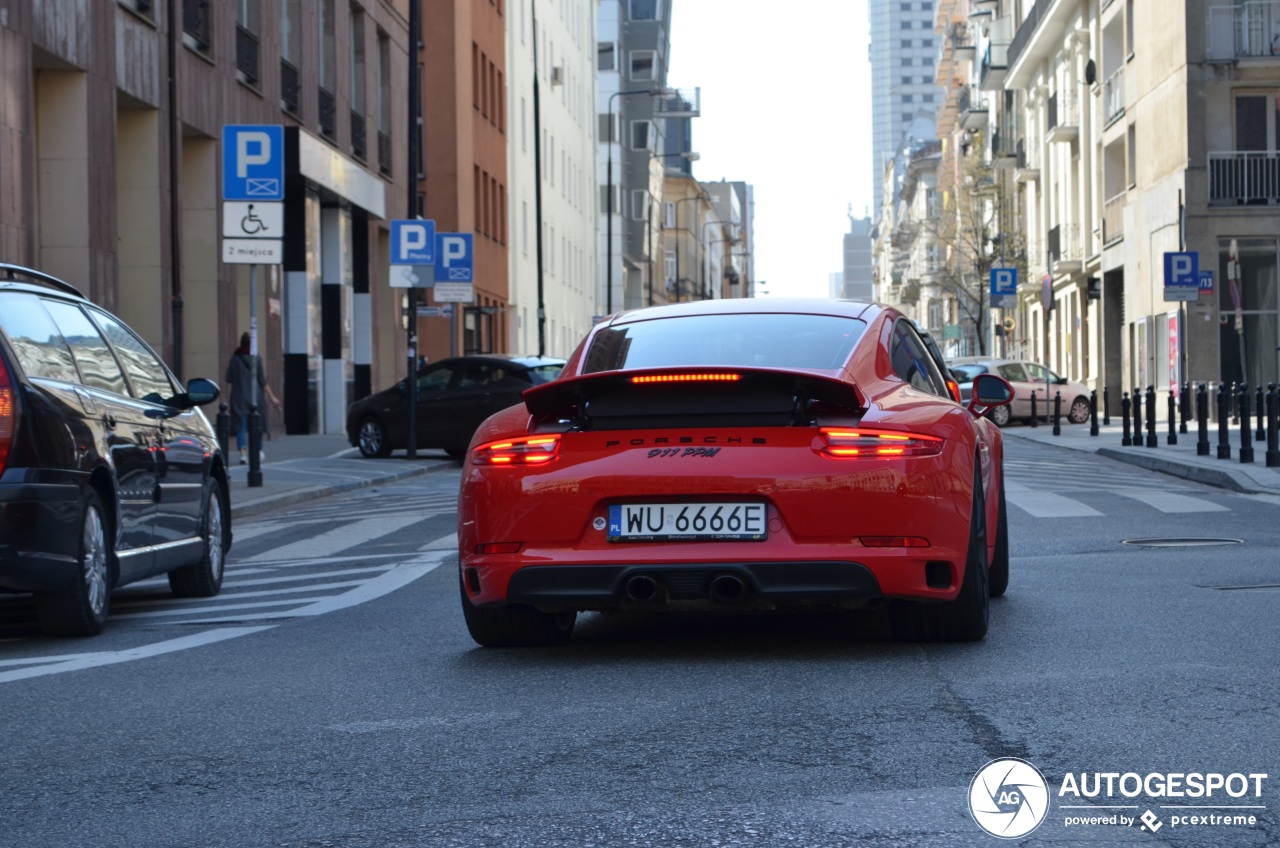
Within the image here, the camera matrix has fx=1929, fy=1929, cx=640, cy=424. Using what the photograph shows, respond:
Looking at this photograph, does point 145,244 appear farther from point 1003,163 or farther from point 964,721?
point 1003,163

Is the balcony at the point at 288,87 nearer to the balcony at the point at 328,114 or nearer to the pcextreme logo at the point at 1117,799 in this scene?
the balcony at the point at 328,114

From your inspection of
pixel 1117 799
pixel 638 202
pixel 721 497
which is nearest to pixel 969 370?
pixel 721 497

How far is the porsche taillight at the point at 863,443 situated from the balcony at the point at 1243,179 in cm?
3460

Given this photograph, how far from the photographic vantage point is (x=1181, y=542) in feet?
38.8

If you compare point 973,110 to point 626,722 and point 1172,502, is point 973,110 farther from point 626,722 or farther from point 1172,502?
point 626,722

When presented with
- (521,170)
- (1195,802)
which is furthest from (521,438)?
(521,170)

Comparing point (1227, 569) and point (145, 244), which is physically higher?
point (145, 244)

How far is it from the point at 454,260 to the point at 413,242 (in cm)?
477

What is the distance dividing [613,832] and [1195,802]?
4.41ft

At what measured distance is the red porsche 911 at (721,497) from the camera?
6652 mm

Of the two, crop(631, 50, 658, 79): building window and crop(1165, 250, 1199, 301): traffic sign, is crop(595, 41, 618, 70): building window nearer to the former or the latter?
crop(631, 50, 658, 79): building window

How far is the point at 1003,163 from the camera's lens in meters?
70.1

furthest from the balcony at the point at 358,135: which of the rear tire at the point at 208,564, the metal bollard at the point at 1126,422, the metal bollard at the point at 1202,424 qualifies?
the rear tire at the point at 208,564

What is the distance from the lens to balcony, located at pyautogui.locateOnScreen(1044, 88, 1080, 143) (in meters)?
54.5
